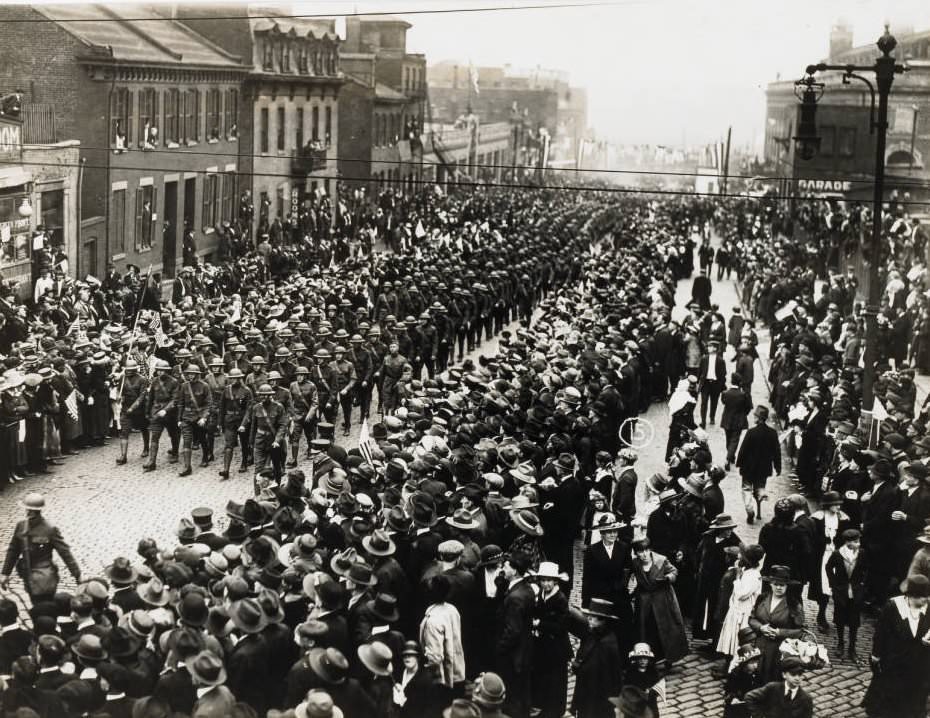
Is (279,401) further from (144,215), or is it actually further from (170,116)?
(170,116)

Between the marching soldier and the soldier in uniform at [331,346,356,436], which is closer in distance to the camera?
the marching soldier

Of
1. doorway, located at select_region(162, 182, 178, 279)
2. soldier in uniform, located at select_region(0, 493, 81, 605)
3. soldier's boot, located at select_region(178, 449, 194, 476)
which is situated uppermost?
doorway, located at select_region(162, 182, 178, 279)

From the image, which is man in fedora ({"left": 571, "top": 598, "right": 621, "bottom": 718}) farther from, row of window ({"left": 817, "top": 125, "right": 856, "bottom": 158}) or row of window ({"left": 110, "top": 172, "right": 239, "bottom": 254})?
row of window ({"left": 817, "top": 125, "right": 856, "bottom": 158})

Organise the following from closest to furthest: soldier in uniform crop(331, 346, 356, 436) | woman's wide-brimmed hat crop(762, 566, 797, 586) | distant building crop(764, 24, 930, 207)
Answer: woman's wide-brimmed hat crop(762, 566, 797, 586) → soldier in uniform crop(331, 346, 356, 436) → distant building crop(764, 24, 930, 207)

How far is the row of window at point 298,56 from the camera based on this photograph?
37.7m

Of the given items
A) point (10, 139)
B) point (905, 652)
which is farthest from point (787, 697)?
point (10, 139)

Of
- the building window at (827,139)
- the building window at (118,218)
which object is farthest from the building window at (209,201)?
the building window at (827,139)

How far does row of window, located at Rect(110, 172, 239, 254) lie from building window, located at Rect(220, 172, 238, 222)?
0.69 metres

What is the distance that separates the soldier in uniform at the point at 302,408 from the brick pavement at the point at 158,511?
0.83 m


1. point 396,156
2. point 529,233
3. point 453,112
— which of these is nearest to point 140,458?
point 529,233

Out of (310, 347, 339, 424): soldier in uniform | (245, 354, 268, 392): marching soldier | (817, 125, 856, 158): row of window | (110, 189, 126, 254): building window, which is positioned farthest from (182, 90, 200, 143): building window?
(817, 125, 856, 158): row of window

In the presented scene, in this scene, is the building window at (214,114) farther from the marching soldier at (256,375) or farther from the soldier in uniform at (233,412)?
the soldier in uniform at (233,412)

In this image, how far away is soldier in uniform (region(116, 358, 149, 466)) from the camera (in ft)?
55.5

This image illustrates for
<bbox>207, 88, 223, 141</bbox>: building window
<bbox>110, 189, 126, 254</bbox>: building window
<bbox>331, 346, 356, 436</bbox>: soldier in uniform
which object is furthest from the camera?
<bbox>207, 88, 223, 141</bbox>: building window
